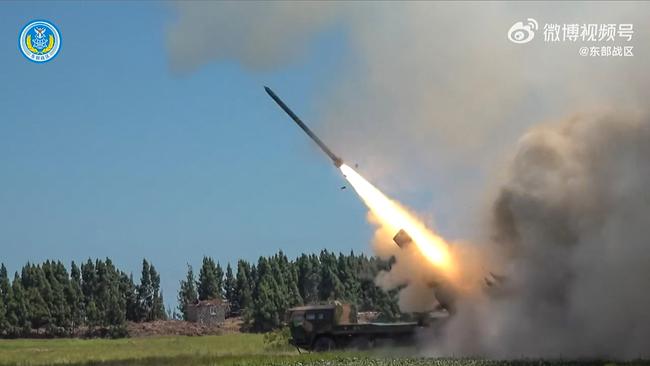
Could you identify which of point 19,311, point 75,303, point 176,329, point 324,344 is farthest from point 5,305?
point 324,344

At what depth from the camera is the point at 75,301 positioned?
370 ft

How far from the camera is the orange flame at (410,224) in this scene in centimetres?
4416

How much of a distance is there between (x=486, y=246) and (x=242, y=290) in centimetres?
9643

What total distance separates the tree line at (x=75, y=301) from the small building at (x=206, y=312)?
13.6 feet

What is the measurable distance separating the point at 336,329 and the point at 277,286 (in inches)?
2763

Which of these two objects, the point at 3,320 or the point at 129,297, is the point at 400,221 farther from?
the point at 129,297

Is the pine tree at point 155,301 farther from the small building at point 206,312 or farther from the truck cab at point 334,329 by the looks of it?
the truck cab at point 334,329

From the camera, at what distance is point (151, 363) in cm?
4059

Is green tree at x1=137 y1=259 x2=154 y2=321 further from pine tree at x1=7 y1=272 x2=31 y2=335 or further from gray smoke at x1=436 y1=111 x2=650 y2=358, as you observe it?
gray smoke at x1=436 y1=111 x2=650 y2=358

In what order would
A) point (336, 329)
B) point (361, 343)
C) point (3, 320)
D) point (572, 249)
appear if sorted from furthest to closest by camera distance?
point (3, 320) → point (336, 329) → point (361, 343) → point (572, 249)

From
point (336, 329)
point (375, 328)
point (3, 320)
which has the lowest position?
point (375, 328)

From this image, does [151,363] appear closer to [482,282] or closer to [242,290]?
[482,282]

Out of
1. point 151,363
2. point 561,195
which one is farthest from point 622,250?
point 151,363

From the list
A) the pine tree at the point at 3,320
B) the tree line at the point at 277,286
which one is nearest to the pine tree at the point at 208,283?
the tree line at the point at 277,286
